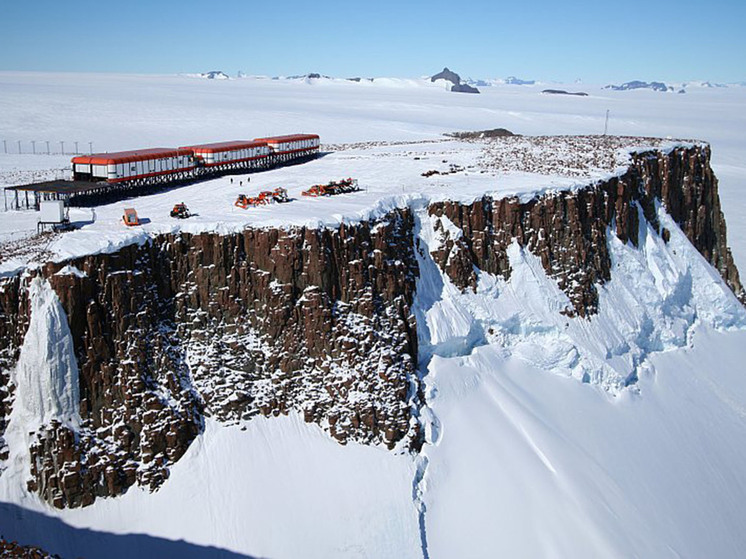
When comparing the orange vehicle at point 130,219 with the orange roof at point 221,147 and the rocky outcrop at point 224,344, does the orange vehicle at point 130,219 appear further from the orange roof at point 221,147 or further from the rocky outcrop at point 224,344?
the orange roof at point 221,147

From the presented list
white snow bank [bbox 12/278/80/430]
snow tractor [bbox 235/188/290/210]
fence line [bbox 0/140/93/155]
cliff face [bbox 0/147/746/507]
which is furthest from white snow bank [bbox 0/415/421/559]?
fence line [bbox 0/140/93/155]

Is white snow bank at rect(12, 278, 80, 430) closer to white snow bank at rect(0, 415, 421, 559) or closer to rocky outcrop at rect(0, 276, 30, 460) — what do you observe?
rocky outcrop at rect(0, 276, 30, 460)

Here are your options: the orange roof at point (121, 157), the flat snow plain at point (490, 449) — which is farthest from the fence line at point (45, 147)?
the orange roof at point (121, 157)

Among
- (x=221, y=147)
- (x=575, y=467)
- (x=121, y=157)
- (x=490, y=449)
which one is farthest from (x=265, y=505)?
(x=221, y=147)

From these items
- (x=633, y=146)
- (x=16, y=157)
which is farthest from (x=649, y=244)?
(x=16, y=157)

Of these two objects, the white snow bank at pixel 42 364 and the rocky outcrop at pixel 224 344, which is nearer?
→ the white snow bank at pixel 42 364

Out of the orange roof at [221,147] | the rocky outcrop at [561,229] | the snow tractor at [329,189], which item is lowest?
the rocky outcrop at [561,229]

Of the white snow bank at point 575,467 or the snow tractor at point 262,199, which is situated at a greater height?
the snow tractor at point 262,199
